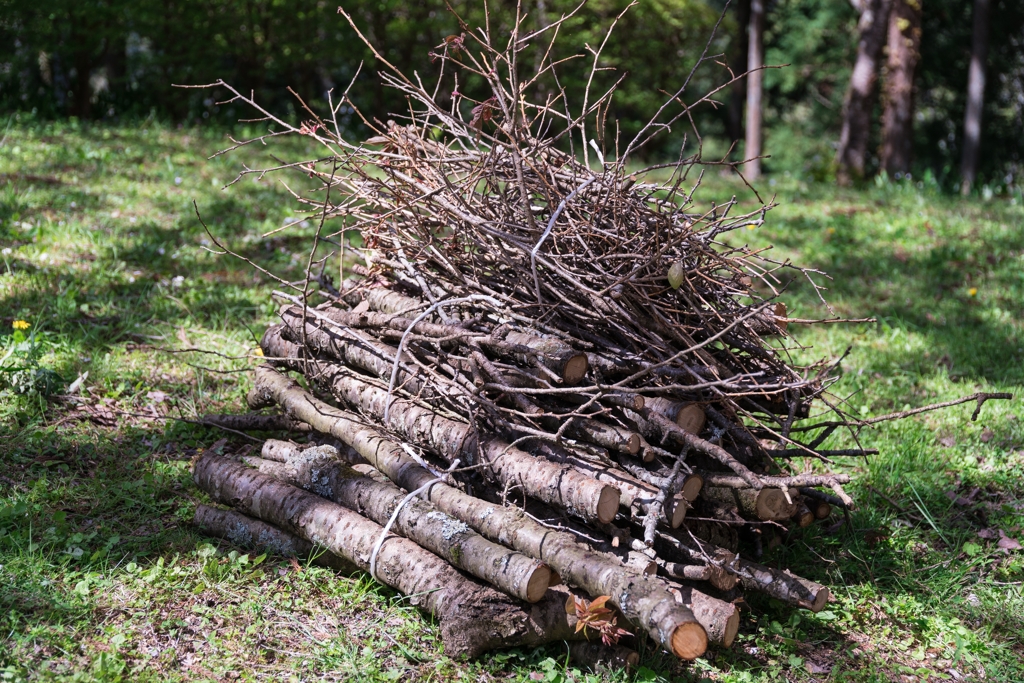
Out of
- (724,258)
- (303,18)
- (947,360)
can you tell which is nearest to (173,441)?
(724,258)

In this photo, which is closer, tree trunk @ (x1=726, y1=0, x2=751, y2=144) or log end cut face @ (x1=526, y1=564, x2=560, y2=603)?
log end cut face @ (x1=526, y1=564, x2=560, y2=603)

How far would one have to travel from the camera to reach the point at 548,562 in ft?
9.63

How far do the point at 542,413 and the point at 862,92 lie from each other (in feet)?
31.9

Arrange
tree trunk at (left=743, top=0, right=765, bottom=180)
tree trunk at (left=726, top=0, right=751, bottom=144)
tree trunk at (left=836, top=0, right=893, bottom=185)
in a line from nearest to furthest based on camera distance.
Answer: tree trunk at (left=836, top=0, right=893, bottom=185) < tree trunk at (left=743, top=0, right=765, bottom=180) < tree trunk at (left=726, top=0, right=751, bottom=144)

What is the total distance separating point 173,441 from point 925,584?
147 inches

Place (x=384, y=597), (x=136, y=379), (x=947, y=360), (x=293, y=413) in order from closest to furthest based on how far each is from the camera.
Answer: (x=384, y=597)
(x=293, y=413)
(x=136, y=379)
(x=947, y=360)

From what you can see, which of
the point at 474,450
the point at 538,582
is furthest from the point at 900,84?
the point at 538,582

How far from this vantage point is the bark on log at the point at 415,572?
293 centimetres

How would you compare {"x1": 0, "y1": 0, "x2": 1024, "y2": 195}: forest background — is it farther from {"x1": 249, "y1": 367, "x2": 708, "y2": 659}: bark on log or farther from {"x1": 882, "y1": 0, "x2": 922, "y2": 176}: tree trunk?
{"x1": 249, "y1": 367, "x2": 708, "y2": 659}: bark on log

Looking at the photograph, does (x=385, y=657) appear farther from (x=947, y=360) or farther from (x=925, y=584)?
(x=947, y=360)

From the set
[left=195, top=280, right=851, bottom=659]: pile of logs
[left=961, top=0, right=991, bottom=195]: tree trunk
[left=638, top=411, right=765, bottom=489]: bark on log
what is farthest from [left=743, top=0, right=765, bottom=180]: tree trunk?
[left=638, top=411, right=765, bottom=489]: bark on log

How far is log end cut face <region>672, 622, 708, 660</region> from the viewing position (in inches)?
100

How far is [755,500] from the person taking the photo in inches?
121

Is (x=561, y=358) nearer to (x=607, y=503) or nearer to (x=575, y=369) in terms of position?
(x=575, y=369)
